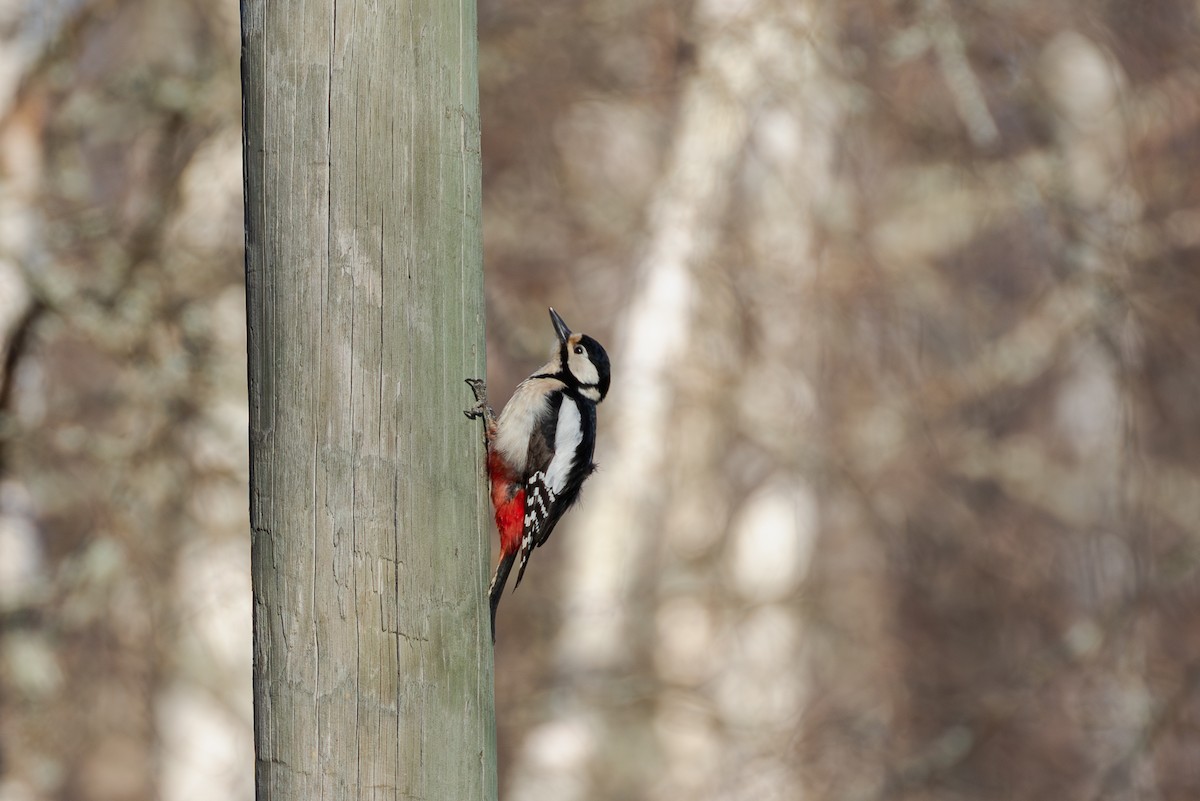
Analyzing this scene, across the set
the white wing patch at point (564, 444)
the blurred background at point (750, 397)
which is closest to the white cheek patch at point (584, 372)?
the white wing patch at point (564, 444)

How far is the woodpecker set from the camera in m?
3.37

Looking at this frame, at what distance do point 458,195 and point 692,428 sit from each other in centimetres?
571

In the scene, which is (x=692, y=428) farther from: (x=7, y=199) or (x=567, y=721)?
(x=7, y=199)

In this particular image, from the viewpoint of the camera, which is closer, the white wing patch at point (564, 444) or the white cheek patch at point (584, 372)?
the white wing patch at point (564, 444)

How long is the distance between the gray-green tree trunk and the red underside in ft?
3.40

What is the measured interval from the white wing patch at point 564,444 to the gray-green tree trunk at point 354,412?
4.16 ft

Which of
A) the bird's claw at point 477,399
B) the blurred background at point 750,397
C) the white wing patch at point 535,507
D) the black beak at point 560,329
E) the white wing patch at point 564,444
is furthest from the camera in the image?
the blurred background at point 750,397

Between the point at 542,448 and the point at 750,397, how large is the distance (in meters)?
4.57

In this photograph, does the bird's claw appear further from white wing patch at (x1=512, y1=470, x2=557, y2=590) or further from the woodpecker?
white wing patch at (x1=512, y1=470, x2=557, y2=590)

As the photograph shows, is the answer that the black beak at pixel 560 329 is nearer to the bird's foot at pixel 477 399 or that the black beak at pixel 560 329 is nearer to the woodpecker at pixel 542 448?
the woodpecker at pixel 542 448

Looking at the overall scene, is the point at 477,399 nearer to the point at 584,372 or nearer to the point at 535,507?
the point at 535,507

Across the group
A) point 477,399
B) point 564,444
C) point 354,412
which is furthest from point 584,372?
point 354,412

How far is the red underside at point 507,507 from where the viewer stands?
11.0ft

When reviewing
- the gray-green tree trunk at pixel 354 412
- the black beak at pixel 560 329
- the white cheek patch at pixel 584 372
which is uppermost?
the black beak at pixel 560 329
